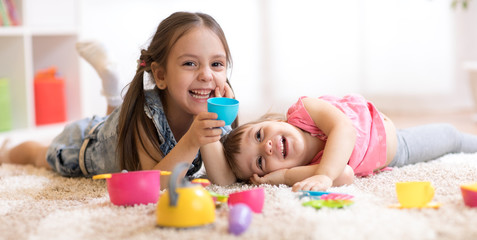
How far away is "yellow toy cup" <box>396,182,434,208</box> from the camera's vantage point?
1.14 metres

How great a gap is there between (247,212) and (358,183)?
0.53 m

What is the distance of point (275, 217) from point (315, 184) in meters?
0.25

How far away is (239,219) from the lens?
0.97 metres

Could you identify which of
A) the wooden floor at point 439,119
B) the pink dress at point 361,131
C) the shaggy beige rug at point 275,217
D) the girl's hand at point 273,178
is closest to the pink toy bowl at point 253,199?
the shaggy beige rug at point 275,217

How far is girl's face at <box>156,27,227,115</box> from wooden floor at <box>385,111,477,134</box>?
152cm

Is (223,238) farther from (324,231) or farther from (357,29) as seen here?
(357,29)

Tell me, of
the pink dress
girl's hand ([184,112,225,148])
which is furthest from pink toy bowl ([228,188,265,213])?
the pink dress

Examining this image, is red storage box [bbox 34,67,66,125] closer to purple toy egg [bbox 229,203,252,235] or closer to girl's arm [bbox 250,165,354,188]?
girl's arm [bbox 250,165,354,188]

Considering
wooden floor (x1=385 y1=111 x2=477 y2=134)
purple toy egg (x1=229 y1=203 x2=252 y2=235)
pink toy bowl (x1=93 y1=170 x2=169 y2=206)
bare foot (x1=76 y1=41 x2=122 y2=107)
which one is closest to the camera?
purple toy egg (x1=229 y1=203 x2=252 y2=235)

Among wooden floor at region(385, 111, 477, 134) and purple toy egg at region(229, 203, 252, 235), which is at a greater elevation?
purple toy egg at region(229, 203, 252, 235)

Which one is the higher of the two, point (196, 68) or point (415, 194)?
point (196, 68)

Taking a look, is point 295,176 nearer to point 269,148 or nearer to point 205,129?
point 269,148

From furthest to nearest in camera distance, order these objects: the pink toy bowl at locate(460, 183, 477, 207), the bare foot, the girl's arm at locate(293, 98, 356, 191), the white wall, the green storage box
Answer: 1. the white wall
2. the green storage box
3. the bare foot
4. the girl's arm at locate(293, 98, 356, 191)
5. the pink toy bowl at locate(460, 183, 477, 207)

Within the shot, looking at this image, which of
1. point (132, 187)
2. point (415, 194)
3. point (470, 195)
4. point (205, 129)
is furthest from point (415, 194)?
point (132, 187)
